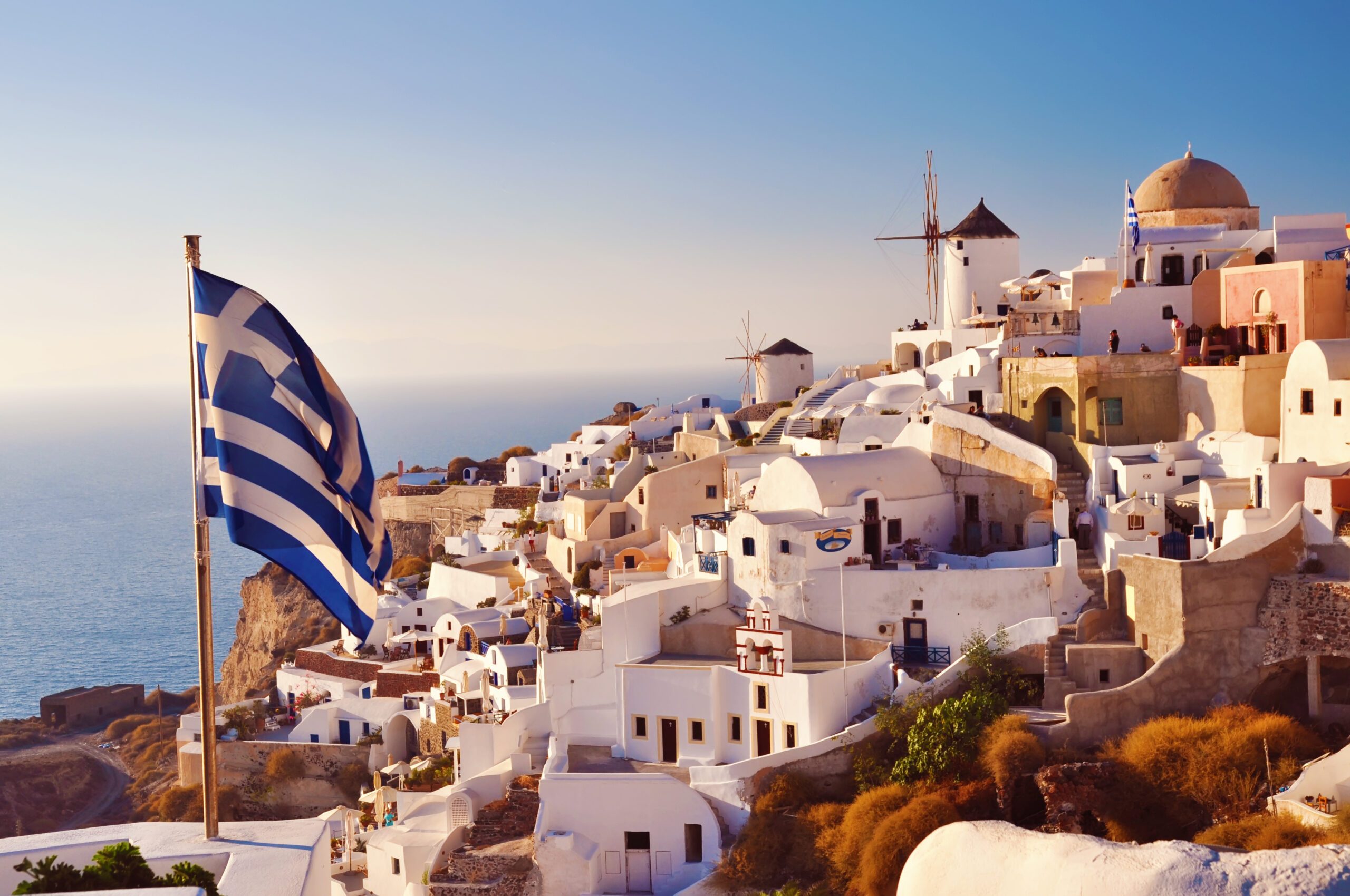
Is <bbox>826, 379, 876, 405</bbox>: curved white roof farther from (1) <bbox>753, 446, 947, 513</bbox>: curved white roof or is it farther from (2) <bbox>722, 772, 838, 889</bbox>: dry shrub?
(2) <bbox>722, 772, 838, 889</bbox>: dry shrub

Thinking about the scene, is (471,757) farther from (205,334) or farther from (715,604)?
(205,334)

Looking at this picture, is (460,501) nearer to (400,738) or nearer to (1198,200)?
(400,738)

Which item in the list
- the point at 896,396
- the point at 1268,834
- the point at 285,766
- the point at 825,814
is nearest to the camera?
the point at 1268,834

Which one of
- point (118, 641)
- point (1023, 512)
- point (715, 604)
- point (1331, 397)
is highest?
point (1331, 397)

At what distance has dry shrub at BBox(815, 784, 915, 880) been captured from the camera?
748 inches

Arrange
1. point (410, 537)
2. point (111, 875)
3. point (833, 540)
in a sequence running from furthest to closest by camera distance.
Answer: point (410, 537) → point (833, 540) → point (111, 875)

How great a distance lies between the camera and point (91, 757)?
42875 millimetres

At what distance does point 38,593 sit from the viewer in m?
86.2

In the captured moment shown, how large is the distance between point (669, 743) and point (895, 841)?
18.4 ft

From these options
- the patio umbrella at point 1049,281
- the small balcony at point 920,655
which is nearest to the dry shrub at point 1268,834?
the small balcony at point 920,655

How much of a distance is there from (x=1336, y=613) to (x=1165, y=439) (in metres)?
7.61

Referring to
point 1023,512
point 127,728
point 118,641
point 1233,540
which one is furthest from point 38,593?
point 1233,540

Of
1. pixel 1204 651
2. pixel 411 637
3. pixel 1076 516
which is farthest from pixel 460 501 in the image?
pixel 1204 651

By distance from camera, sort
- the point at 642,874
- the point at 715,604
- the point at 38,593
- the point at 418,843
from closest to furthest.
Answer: the point at 642,874, the point at 418,843, the point at 715,604, the point at 38,593
